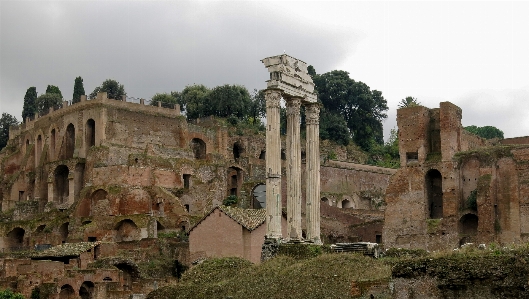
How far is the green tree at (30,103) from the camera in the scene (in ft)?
234

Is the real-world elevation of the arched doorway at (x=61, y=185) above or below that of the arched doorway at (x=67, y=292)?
above

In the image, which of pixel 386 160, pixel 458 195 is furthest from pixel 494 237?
pixel 386 160

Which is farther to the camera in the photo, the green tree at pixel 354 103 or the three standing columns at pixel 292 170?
the green tree at pixel 354 103

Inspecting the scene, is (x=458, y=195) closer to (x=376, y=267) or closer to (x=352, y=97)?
(x=376, y=267)

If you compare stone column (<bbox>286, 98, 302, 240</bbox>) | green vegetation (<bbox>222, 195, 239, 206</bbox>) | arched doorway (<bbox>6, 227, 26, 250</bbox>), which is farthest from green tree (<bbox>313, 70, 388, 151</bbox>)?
stone column (<bbox>286, 98, 302, 240</bbox>)

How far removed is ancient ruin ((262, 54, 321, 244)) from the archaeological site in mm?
46

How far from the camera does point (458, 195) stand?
38.7 metres

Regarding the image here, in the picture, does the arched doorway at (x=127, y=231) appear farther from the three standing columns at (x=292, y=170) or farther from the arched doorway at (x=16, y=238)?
the three standing columns at (x=292, y=170)

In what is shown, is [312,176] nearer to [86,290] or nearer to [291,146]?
[291,146]

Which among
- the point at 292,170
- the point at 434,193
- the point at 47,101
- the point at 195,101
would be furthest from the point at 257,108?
the point at 292,170

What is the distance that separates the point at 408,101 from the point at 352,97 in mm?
5053

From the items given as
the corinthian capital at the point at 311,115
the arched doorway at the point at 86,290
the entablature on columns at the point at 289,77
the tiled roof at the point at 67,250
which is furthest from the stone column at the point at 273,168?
the tiled roof at the point at 67,250

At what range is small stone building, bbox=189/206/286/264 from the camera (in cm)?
3341

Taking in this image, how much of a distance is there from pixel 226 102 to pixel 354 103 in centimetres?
1116
